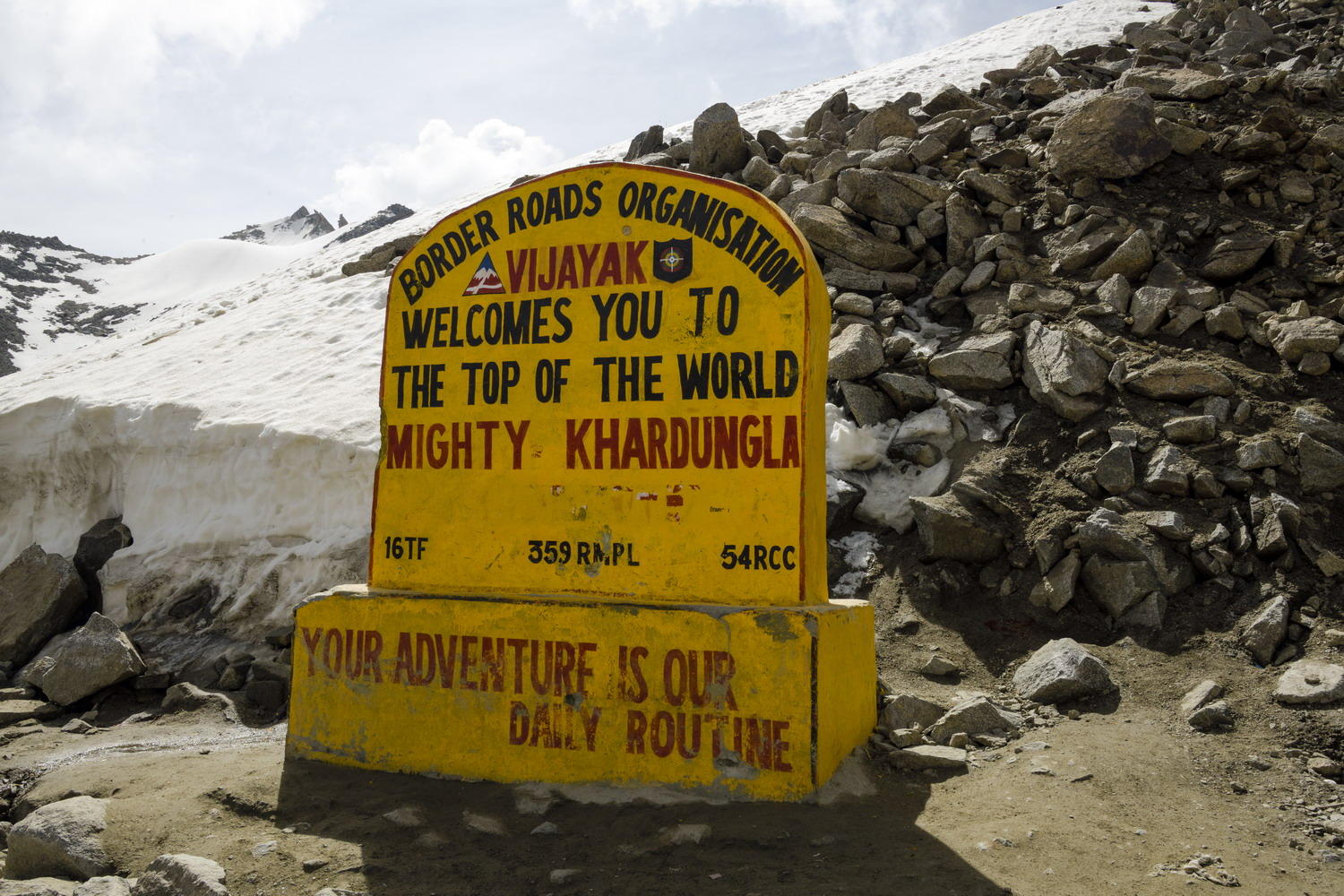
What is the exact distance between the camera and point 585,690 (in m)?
4.36

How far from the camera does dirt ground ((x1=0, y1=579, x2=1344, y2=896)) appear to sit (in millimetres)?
3420

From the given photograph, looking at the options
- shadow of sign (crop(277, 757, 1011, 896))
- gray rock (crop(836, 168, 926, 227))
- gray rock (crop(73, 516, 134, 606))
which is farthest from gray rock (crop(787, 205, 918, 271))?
gray rock (crop(73, 516, 134, 606))

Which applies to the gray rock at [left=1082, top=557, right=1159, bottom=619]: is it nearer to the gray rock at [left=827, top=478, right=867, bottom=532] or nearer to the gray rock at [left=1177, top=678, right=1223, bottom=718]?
the gray rock at [left=1177, top=678, right=1223, bottom=718]

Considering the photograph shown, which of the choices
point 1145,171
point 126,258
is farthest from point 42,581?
point 126,258

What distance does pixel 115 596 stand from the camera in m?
8.24

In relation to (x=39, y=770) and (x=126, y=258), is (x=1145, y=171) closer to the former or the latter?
(x=39, y=770)

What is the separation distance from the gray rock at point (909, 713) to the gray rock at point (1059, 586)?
127cm

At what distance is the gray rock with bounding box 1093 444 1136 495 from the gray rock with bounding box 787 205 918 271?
9.63ft

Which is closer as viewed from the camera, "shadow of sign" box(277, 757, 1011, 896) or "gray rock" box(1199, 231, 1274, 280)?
"shadow of sign" box(277, 757, 1011, 896)

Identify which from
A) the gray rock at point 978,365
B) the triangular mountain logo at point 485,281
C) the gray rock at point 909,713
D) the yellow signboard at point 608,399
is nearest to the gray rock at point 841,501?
the gray rock at point 978,365

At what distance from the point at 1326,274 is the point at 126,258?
4183 cm

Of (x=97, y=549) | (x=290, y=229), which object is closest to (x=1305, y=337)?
(x=97, y=549)

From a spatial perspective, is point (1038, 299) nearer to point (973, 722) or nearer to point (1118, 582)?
point (1118, 582)

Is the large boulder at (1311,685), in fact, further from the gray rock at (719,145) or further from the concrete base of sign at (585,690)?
the gray rock at (719,145)
